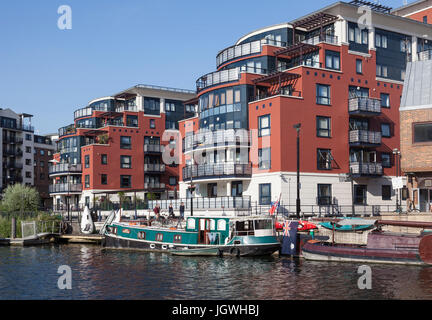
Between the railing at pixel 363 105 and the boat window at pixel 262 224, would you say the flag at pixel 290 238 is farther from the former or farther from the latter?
the railing at pixel 363 105

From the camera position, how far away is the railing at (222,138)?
171ft

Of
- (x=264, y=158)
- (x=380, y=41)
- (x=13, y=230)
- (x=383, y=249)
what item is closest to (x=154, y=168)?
(x=13, y=230)

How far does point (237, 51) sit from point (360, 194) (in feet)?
64.7

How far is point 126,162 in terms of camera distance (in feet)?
257

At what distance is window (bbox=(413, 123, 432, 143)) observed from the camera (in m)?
41.2

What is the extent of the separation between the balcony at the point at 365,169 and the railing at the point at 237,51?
15.3 m

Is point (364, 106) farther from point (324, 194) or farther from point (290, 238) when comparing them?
point (290, 238)

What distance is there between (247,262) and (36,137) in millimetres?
94172

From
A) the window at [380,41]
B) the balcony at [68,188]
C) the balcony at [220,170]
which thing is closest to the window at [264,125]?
the balcony at [220,170]

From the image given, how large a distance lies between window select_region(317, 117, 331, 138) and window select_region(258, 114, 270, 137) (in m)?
4.94

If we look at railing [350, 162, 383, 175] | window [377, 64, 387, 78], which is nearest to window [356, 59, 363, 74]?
window [377, 64, 387, 78]

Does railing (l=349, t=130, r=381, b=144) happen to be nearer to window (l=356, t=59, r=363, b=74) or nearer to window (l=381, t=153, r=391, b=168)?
window (l=381, t=153, r=391, b=168)

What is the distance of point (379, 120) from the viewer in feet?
181
